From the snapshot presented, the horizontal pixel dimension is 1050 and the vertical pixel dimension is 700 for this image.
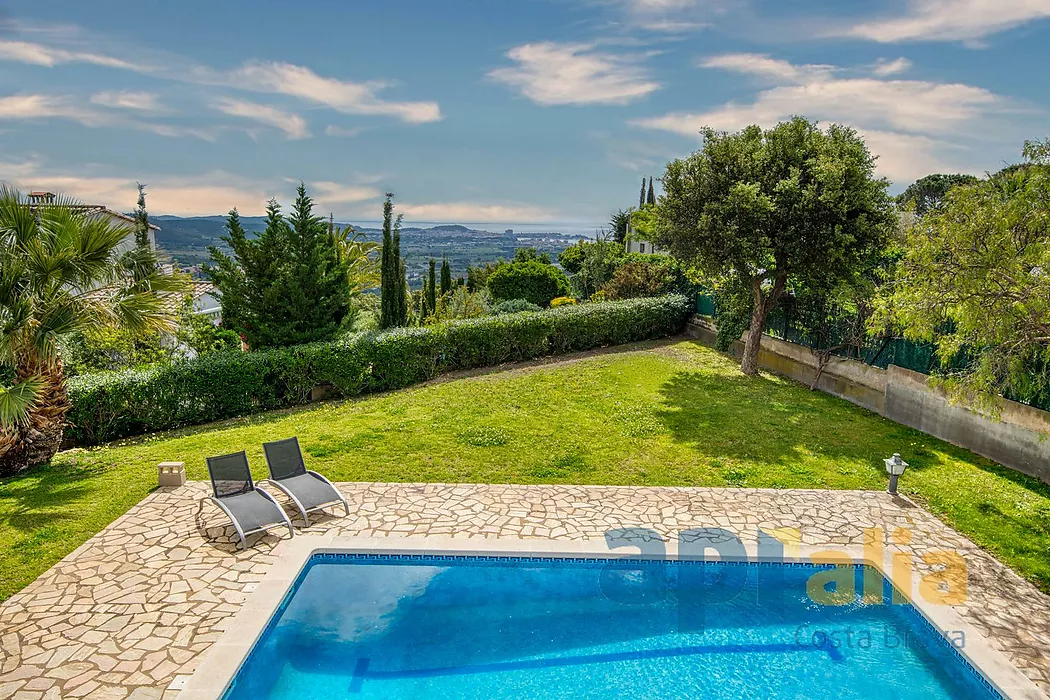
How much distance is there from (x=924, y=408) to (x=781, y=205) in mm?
5666

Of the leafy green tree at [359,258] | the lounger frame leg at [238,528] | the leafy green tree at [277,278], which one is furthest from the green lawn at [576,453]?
the leafy green tree at [359,258]

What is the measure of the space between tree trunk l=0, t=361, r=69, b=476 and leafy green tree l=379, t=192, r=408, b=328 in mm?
12749

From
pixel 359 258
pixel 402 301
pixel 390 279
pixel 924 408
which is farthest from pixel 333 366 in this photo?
pixel 359 258

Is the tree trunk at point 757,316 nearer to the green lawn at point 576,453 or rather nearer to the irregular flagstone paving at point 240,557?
the green lawn at point 576,453

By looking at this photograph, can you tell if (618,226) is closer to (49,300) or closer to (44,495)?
(49,300)

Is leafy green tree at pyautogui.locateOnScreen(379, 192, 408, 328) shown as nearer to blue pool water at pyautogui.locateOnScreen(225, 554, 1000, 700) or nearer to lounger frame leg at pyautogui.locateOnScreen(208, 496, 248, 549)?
lounger frame leg at pyautogui.locateOnScreen(208, 496, 248, 549)

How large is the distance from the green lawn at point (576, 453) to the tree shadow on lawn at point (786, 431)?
0.05 metres

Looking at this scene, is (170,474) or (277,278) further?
(277,278)

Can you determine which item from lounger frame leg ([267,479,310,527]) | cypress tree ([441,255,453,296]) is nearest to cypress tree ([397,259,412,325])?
cypress tree ([441,255,453,296])

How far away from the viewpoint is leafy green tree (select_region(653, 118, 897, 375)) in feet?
48.0

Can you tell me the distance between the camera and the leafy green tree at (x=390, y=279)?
76.2 ft

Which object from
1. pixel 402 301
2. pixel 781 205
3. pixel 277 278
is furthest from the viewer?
pixel 402 301

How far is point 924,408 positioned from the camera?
13141mm

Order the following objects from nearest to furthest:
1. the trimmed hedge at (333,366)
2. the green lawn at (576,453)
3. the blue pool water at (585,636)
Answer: the blue pool water at (585,636) < the green lawn at (576,453) < the trimmed hedge at (333,366)
